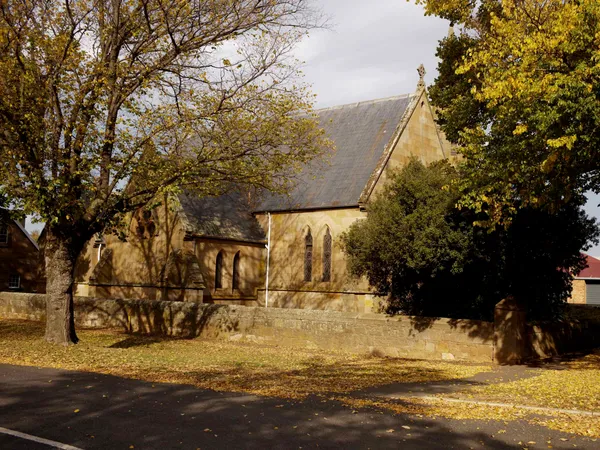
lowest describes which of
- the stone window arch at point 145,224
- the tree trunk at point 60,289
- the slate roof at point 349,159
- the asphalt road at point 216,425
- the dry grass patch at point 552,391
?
the dry grass patch at point 552,391

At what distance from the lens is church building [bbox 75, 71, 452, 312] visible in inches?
1087

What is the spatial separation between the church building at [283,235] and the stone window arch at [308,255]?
2.0 inches

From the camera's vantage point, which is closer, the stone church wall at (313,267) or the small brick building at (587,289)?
the stone church wall at (313,267)

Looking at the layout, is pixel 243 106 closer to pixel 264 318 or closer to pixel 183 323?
pixel 264 318

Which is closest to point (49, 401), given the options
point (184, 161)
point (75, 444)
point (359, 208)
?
point (75, 444)

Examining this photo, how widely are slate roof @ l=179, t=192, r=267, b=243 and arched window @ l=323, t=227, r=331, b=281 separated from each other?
3.91 m

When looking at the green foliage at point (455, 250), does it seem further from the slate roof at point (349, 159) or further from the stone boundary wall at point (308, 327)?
the slate roof at point (349, 159)

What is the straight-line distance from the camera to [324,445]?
701 cm

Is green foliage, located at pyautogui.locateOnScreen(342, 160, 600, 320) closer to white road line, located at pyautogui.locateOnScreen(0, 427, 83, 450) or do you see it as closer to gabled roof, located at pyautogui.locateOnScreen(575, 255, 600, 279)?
white road line, located at pyautogui.locateOnScreen(0, 427, 83, 450)

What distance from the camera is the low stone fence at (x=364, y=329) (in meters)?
17.2

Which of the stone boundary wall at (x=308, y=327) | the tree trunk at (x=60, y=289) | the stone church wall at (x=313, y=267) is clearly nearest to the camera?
the tree trunk at (x=60, y=289)

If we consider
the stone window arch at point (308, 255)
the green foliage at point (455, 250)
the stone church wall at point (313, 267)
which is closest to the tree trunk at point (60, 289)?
the green foliage at point (455, 250)

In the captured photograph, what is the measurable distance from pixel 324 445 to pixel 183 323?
16.1 m

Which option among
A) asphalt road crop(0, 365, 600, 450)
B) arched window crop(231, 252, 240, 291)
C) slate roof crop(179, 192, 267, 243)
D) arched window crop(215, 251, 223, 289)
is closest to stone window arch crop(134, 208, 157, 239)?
slate roof crop(179, 192, 267, 243)
